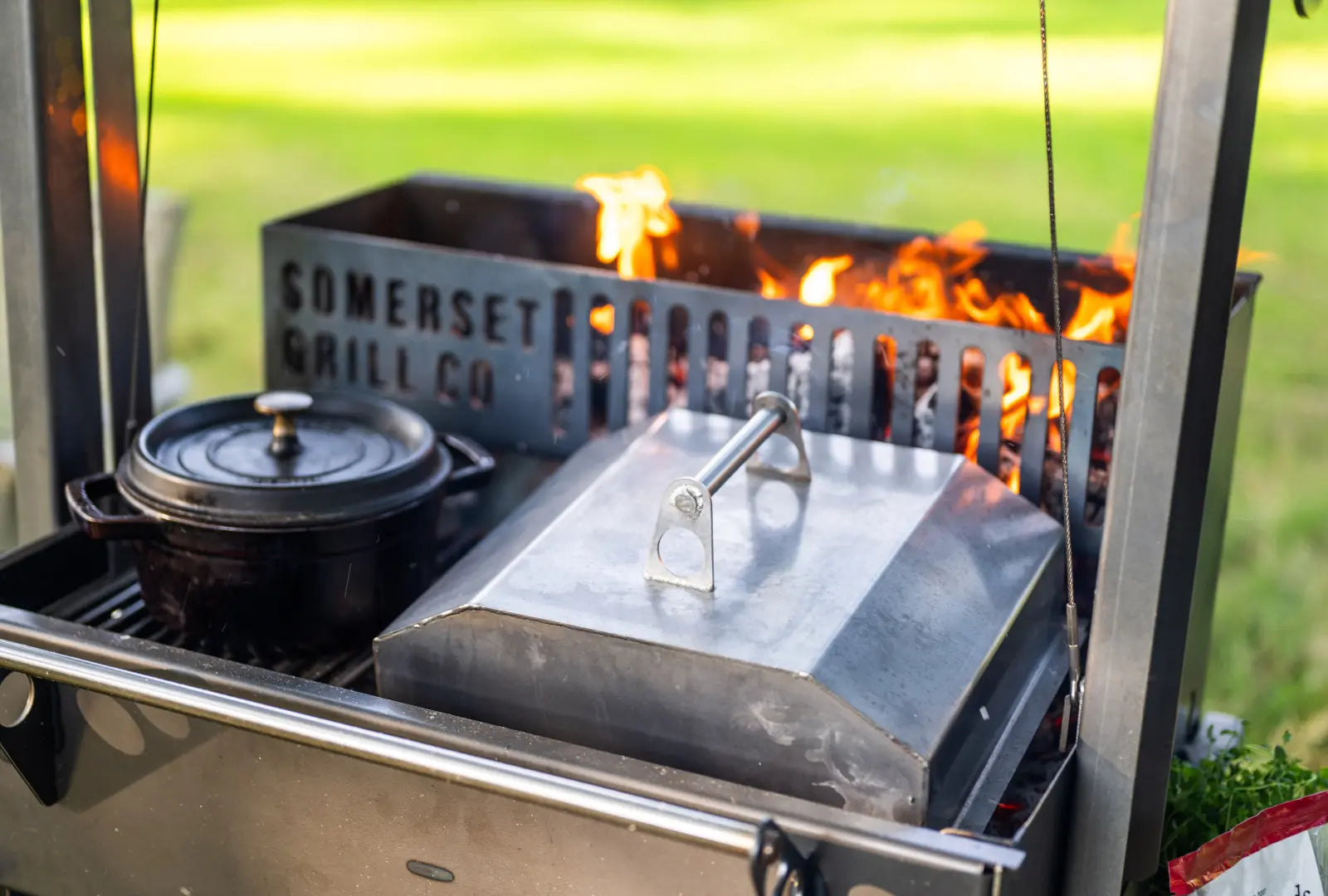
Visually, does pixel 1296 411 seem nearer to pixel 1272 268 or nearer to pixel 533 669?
pixel 1272 268

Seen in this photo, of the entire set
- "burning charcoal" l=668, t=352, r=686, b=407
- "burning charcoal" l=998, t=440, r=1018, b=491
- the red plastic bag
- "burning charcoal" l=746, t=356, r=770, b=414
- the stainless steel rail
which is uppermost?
"burning charcoal" l=746, t=356, r=770, b=414

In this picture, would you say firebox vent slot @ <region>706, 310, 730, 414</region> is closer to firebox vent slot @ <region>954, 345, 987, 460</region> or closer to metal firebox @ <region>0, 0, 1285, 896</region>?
metal firebox @ <region>0, 0, 1285, 896</region>

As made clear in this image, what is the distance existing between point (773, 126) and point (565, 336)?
766 cm

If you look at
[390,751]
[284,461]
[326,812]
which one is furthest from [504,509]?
[390,751]

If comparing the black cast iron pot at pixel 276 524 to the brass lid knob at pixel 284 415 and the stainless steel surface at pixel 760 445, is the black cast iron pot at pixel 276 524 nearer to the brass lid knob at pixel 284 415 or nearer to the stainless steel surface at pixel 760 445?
the brass lid knob at pixel 284 415

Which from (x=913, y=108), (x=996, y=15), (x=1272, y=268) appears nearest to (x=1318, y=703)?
(x=1272, y=268)

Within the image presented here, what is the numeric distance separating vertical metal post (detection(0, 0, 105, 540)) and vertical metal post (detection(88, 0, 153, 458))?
0.15 feet

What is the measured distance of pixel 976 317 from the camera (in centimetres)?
216

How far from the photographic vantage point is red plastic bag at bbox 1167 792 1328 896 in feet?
5.05

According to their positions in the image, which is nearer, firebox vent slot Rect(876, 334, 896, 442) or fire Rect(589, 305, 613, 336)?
firebox vent slot Rect(876, 334, 896, 442)

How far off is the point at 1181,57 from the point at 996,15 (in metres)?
10.6

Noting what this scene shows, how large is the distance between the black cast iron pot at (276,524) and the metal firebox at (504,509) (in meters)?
0.06

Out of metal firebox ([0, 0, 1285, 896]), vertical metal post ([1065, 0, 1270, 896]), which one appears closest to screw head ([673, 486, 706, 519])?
metal firebox ([0, 0, 1285, 896])

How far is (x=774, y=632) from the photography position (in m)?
1.40
